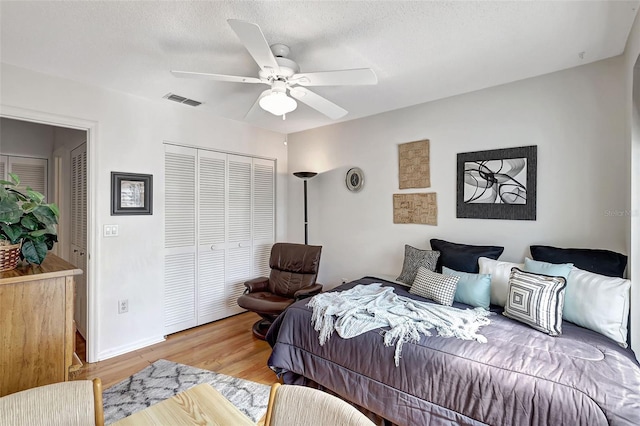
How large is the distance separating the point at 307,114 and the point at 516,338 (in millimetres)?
2901

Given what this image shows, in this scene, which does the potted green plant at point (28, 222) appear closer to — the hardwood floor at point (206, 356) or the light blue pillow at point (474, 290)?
the hardwood floor at point (206, 356)

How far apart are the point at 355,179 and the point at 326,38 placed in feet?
6.53

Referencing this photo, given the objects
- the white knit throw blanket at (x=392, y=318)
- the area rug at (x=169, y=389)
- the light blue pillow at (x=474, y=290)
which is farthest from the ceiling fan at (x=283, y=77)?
the area rug at (x=169, y=389)

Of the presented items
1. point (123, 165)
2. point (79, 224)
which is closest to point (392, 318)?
point (123, 165)

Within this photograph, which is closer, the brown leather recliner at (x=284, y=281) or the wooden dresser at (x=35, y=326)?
the wooden dresser at (x=35, y=326)

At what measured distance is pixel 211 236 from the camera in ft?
12.3

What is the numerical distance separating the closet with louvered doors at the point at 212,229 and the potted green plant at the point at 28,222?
1.70 meters

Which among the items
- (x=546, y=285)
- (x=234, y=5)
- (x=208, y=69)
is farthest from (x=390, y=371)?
(x=208, y=69)

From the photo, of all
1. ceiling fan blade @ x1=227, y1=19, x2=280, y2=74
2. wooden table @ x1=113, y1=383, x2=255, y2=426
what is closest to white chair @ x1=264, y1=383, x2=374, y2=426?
wooden table @ x1=113, y1=383, x2=255, y2=426

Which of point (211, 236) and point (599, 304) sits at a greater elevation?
point (211, 236)

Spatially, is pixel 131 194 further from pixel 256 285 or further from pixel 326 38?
pixel 326 38

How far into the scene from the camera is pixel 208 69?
2426 mm

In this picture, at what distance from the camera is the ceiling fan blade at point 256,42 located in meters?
1.39

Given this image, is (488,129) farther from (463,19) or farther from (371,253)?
(371,253)
